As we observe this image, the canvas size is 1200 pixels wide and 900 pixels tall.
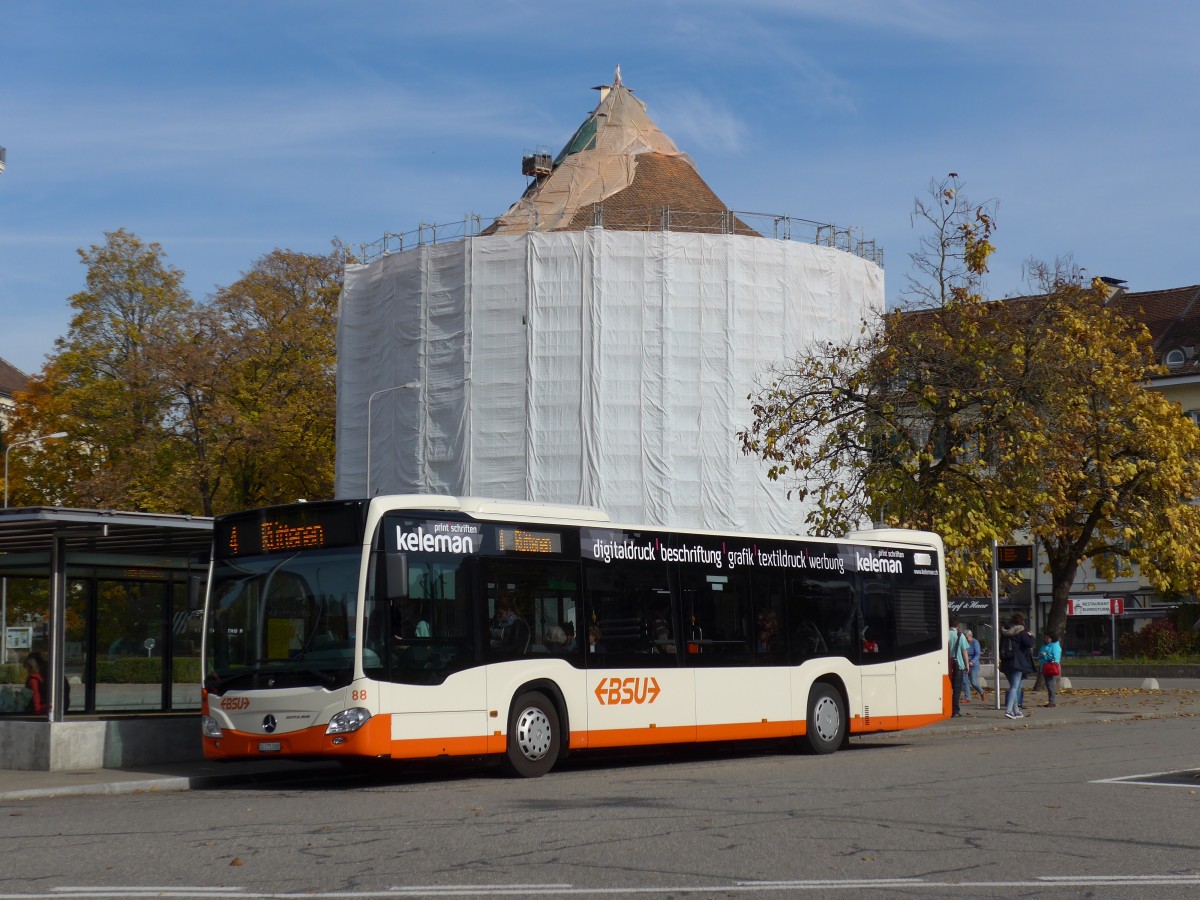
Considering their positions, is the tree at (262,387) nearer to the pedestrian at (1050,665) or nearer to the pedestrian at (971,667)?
the pedestrian at (971,667)

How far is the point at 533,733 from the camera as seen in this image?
53.3 ft

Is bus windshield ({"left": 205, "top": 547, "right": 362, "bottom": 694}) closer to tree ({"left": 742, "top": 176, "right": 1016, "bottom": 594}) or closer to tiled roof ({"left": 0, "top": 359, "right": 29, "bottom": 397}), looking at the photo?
tree ({"left": 742, "top": 176, "right": 1016, "bottom": 594})

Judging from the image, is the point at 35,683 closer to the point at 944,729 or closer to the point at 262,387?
the point at 944,729

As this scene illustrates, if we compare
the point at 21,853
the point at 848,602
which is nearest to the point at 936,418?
the point at 848,602

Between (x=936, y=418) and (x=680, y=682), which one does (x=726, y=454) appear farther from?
(x=680, y=682)

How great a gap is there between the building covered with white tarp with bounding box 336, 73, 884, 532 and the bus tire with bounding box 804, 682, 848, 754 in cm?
2947

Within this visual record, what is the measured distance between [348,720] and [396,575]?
144cm

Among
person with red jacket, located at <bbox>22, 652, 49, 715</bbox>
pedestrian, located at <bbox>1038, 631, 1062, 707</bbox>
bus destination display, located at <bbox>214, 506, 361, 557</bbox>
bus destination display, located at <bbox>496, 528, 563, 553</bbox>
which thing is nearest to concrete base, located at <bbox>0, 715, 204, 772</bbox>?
person with red jacket, located at <bbox>22, 652, 49, 715</bbox>

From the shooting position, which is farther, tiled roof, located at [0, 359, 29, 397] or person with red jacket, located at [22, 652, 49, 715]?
tiled roof, located at [0, 359, 29, 397]

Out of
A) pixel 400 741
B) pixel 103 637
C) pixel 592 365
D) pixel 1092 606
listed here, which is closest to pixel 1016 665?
pixel 400 741

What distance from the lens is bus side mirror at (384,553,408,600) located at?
1467 cm

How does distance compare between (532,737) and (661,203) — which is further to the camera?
(661,203)

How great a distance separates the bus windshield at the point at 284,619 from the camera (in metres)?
15.0

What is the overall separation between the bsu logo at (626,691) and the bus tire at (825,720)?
2.89 metres
